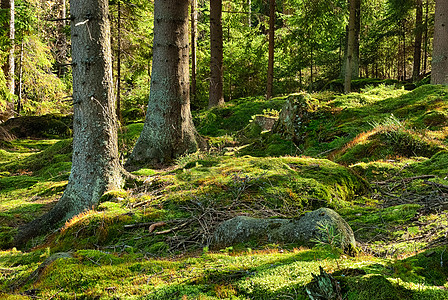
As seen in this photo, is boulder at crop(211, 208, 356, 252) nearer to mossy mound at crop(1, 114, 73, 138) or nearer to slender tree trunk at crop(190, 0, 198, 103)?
mossy mound at crop(1, 114, 73, 138)

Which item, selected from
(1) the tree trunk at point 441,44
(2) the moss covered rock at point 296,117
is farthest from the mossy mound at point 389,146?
(1) the tree trunk at point 441,44

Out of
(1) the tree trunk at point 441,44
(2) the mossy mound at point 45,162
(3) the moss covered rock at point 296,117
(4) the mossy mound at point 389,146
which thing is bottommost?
(2) the mossy mound at point 45,162

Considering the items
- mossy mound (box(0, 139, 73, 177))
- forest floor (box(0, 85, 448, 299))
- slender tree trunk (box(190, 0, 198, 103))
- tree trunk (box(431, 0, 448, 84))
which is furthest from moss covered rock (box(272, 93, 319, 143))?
slender tree trunk (box(190, 0, 198, 103))

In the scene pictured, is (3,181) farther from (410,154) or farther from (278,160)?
(410,154)

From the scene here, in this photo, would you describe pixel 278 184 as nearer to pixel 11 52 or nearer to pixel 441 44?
pixel 441 44

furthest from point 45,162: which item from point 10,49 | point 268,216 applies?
point 268,216

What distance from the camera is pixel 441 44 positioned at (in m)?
11.0

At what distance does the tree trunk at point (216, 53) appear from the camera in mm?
15688

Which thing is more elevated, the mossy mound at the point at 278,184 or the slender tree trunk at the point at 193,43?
the slender tree trunk at the point at 193,43

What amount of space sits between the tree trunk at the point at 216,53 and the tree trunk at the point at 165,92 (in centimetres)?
698

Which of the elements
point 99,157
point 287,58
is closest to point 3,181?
point 99,157

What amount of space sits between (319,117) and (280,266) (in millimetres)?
7922

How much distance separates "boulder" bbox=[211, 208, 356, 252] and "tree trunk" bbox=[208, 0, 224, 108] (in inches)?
509

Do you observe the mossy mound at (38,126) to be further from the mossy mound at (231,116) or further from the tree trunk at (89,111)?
the tree trunk at (89,111)
